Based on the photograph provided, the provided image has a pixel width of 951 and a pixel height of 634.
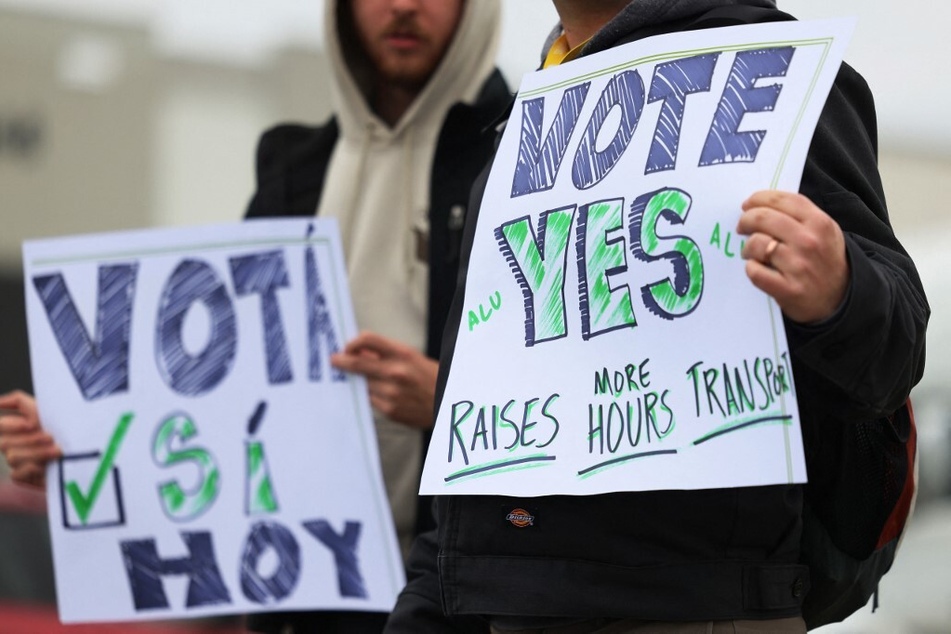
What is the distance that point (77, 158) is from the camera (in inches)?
493

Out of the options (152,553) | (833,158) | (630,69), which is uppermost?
(630,69)

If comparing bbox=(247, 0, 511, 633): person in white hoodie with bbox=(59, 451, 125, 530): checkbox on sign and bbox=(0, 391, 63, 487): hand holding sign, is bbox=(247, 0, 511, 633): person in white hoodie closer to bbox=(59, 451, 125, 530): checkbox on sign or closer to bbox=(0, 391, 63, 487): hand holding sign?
bbox=(59, 451, 125, 530): checkbox on sign

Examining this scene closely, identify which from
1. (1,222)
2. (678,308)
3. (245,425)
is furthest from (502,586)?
(1,222)

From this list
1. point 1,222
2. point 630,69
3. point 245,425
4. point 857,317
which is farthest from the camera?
point 1,222

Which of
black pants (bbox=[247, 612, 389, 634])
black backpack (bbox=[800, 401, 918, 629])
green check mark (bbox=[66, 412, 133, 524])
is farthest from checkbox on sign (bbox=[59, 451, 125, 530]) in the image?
black backpack (bbox=[800, 401, 918, 629])

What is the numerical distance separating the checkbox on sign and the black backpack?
146 cm

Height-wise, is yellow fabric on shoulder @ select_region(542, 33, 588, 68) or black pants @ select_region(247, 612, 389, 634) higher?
yellow fabric on shoulder @ select_region(542, 33, 588, 68)

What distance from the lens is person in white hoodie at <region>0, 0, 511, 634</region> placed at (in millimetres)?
A: 2604

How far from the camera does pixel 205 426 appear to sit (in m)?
2.71

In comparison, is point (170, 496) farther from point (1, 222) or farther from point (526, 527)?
point (1, 222)

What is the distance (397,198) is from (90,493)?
2.45 feet

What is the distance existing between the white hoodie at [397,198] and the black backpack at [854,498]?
3.65 ft

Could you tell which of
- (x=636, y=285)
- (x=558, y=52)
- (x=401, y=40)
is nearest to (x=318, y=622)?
(x=401, y=40)

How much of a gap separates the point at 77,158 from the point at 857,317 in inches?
464
